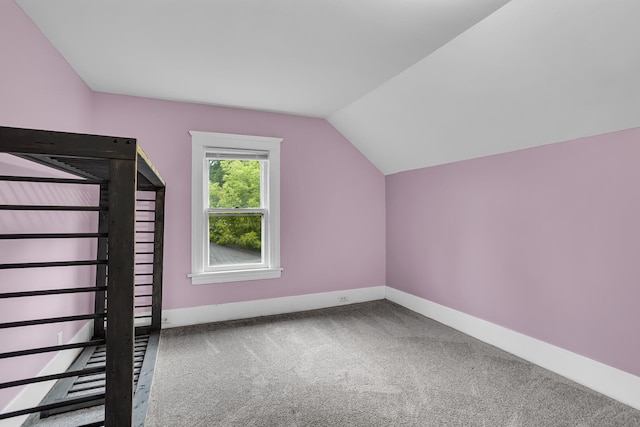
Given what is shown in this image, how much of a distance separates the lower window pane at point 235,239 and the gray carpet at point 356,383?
823mm

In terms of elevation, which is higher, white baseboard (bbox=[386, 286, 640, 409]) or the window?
the window

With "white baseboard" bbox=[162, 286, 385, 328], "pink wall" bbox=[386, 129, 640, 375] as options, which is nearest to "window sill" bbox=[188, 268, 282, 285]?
"white baseboard" bbox=[162, 286, 385, 328]

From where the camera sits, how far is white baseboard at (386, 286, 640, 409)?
2.25 meters

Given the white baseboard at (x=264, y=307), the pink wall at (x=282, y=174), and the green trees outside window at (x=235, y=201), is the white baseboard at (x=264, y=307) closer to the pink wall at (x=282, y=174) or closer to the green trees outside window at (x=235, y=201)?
the pink wall at (x=282, y=174)

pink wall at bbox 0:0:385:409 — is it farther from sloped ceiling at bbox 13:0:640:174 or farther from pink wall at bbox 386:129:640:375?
pink wall at bbox 386:129:640:375

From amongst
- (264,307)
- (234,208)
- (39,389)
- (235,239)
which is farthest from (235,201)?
(39,389)

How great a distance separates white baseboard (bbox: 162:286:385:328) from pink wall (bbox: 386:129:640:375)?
0.92m

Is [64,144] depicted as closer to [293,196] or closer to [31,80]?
[31,80]

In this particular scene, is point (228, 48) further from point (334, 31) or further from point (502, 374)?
point (502, 374)

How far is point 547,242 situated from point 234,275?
3.08 meters

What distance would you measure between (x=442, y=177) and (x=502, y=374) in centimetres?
203

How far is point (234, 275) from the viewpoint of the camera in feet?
12.8

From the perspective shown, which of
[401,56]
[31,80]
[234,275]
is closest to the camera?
[31,80]

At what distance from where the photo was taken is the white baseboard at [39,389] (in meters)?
1.95
